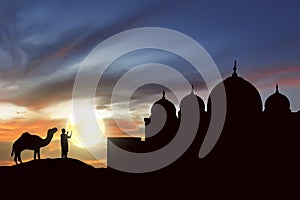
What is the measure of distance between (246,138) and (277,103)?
5.36 meters

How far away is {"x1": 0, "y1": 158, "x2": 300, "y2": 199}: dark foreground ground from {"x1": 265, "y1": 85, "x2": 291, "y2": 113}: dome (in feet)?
25.1

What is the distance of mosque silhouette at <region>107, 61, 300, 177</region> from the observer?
34.2 metres

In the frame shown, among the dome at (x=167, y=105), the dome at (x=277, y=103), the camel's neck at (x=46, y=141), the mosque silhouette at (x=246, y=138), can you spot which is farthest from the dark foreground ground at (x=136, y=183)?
the dome at (x=167, y=105)

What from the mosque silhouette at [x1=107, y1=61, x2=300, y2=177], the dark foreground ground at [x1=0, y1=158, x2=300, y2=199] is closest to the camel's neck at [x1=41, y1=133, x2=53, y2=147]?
the dark foreground ground at [x1=0, y1=158, x2=300, y2=199]

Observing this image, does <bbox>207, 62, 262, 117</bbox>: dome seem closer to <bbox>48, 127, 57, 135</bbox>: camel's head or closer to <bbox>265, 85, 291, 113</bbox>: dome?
<bbox>265, 85, 291, 113</bbox>: dome

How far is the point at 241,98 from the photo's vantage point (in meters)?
38.2

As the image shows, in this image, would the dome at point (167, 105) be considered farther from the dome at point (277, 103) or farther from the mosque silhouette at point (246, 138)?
the dome at point (277, 103)

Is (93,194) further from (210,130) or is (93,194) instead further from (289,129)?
(289,129)

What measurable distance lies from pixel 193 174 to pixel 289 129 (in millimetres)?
8253

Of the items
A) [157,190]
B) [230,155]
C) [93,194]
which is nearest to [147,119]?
[230,155]

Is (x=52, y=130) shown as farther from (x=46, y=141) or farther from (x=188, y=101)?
(x=188, y=101)

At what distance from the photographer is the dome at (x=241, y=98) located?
38.0 meters

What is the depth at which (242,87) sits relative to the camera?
38.6 metres

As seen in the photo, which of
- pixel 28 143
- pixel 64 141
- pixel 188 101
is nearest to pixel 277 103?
pixel 188 101
